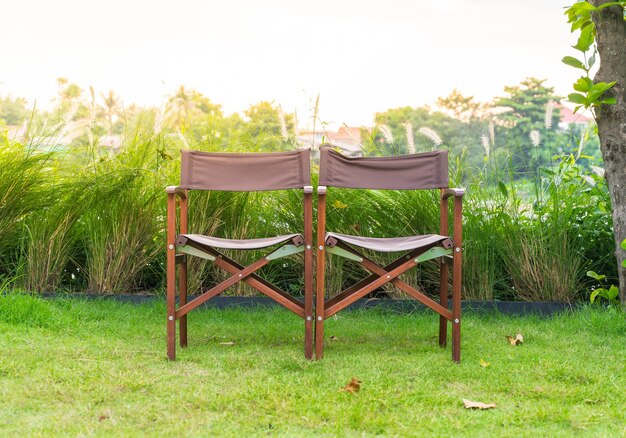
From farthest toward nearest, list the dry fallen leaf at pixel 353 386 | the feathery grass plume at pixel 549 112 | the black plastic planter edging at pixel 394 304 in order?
the feathery grass plume at pixel 549 112 → the black plastic planter edging at pixel 394 304 → the dry fallen leaf at pixel 353 386

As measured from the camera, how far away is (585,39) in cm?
364

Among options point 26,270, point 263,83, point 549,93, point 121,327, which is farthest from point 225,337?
point 549,93

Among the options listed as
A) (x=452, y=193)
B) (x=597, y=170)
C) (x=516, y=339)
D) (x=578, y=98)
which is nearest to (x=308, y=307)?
(x=452, y=193)

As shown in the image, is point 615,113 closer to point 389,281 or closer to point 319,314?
point 389,281

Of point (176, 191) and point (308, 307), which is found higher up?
point (176, 191)

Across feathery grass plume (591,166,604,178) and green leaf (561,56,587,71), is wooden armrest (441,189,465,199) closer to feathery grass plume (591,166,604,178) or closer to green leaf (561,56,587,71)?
green leaf (561,56,587,71)

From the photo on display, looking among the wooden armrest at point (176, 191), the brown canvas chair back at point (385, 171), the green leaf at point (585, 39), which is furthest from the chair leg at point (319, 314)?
the green leaf at point (585, 39)

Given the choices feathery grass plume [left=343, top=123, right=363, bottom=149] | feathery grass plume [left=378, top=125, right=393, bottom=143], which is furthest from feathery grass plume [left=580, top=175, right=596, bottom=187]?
feathery grass plume [left=343, top=123, right=363, bottom=149]

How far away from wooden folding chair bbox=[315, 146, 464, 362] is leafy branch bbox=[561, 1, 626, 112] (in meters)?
0.99

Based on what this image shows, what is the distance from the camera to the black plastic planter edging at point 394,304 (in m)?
4.00

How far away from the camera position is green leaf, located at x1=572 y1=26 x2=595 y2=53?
363cm

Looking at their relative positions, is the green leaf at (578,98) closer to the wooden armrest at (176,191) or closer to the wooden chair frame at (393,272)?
the wooden chair frame at (393,272)

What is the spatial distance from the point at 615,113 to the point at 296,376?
228cm

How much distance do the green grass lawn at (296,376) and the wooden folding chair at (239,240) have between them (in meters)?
0.21
